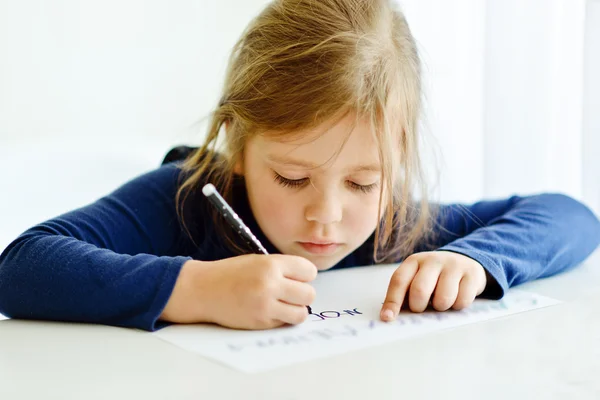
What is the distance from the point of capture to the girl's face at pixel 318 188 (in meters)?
0.77

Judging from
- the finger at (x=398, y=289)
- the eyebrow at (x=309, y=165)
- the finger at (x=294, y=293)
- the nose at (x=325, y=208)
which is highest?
the eyebrow at (x=309, y=165)

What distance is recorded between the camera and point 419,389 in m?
0.46

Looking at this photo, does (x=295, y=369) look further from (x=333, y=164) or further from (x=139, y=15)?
(x=139, y=15)

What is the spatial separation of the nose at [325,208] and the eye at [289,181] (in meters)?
0.02

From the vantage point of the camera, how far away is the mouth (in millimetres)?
837

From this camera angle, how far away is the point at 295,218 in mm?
803

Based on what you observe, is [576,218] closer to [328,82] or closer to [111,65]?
[328,82]

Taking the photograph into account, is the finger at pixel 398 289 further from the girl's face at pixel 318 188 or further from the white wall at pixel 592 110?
the white wall at pixel 592 110

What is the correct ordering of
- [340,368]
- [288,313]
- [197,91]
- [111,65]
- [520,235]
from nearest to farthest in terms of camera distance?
[340,368] → [288,313] → [520,235] → [111,65] → [197,91]

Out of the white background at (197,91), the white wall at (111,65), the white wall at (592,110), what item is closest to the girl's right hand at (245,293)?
the white background at (197,91)

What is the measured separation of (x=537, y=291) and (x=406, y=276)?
0.17 metres

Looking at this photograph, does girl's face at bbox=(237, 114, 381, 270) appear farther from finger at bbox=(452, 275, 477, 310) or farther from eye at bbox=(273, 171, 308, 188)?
finger at bbox=(452, 275, 477, 310)

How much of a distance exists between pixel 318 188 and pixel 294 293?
179mm

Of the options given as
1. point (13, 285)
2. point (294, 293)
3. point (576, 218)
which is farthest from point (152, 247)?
point (576, 218)
